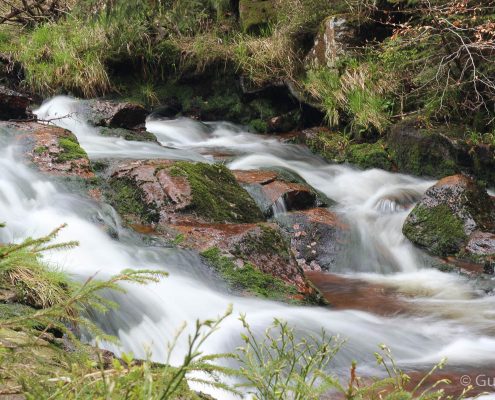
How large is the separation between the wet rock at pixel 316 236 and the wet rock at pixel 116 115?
3.89 m

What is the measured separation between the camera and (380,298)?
5.45 m

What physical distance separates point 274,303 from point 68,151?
Result: 340 cm

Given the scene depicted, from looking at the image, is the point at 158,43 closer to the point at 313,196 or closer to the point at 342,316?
the point at 313,196

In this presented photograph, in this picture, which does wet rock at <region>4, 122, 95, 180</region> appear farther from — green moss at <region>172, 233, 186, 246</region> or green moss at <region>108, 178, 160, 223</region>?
green moss at <region>172, 233, 186, 246</region>

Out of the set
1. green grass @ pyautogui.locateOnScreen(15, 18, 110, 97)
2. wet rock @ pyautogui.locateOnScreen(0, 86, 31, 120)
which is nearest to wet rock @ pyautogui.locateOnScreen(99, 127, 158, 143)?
wet rock @ pyautogui.locateOnScreen(0, 86, 31, 120)

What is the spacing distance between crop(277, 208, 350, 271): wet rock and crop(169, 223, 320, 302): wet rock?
3.82 feet

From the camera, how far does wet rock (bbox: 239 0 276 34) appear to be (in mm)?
12719

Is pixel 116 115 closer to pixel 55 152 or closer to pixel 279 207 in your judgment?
pixel 55 152

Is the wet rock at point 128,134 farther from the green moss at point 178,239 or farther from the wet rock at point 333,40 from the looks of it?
the green moss at point 178,239

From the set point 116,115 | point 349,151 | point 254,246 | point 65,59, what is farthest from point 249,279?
point 65,59

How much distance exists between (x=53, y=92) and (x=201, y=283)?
739cm

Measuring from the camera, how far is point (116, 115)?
9695mm

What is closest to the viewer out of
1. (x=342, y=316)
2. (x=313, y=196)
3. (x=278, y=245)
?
(x=342, y=316)

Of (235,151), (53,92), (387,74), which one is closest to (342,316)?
(235,151)
